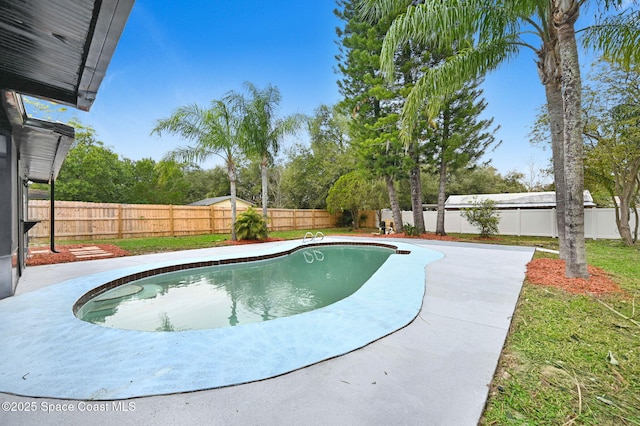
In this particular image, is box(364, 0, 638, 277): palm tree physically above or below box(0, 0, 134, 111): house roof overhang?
above

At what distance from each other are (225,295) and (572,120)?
21.3ft

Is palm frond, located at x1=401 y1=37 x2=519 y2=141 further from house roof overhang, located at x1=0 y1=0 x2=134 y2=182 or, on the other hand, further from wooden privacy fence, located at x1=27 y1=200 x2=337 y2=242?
wooden privacy fence, located at x1=27 y1=200 x2=337 y2=242

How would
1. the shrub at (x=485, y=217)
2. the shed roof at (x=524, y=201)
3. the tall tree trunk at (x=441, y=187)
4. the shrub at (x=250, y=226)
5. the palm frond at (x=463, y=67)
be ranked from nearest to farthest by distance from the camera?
the palm frond at (x=463, y=67) → the shrub at (x=250, y=226) → the shrub at (x=485, y=217) → the tall tree trunk at (x=441, y=187) → the shed roof at (x=524, y=201)

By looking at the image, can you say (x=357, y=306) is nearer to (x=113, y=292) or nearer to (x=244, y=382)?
(x=244, y=382)

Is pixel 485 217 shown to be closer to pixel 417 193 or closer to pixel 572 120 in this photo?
pixel 417 193

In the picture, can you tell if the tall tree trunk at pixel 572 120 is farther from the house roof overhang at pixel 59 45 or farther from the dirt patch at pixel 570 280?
the house roof overhang at pixel 59 45

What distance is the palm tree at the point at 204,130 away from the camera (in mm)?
10523

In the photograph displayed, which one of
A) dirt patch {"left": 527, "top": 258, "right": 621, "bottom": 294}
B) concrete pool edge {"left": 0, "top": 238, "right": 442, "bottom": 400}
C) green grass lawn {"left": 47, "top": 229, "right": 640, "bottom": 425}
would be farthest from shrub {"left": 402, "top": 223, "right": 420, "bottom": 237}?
concrete pool edge {"left": 0, "top": 238, "right": 442, "bottom": 400}

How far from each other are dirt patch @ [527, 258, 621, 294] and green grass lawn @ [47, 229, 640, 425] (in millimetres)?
402

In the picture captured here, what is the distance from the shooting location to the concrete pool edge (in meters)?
1.92

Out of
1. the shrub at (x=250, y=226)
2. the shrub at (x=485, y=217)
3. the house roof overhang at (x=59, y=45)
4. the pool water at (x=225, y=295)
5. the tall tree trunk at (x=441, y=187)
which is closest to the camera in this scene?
the house roof overhang at (x=59, y=45)

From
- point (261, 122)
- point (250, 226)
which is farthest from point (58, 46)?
point (261, 122)

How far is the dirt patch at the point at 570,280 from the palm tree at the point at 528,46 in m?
0.22

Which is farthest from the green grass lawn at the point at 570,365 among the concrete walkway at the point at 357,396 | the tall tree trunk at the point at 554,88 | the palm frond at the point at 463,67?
the palm frond at the point at 463,67
